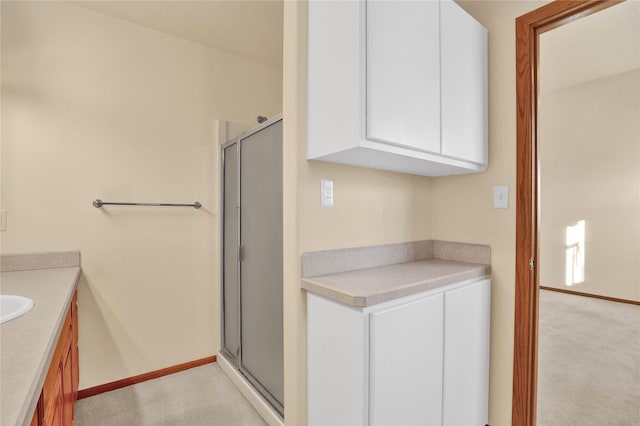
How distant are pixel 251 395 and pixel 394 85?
1860 millimetres

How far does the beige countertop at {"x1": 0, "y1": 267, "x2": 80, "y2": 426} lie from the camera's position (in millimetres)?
544

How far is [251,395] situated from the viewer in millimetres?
1873

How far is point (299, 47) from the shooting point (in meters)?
1.35

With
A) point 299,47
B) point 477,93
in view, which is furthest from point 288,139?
point 477,93

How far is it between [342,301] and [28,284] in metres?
1.44

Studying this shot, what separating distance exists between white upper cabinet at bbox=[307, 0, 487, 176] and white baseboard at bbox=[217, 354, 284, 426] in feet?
4.50

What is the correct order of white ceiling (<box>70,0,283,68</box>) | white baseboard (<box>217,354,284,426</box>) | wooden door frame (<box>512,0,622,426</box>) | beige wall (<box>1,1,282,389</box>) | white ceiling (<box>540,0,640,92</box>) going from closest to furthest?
wooden door frame (<box>512,0,622,426</box>) → white baseboard (<box>217,354,284,426</box>) → beige wall (<box>1,1,282,389</box>) → white ceiling (<box>70,0,283,68</box>) → white ceiling (<box>540,0,640,92</box>)

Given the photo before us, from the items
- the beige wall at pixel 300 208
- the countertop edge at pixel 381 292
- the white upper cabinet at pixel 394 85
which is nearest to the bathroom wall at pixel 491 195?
the white upper cabinet at pixel 394 85

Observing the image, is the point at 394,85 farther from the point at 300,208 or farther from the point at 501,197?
the point at 501,197

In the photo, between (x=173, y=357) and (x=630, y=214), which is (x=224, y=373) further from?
(x=630, y=214)

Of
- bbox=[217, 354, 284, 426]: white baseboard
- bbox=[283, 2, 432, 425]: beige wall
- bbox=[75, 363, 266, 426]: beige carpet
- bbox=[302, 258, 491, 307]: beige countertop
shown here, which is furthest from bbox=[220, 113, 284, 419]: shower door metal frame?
bbox=[302, 258, 491, 307]: beige countertop

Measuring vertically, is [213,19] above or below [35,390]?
above

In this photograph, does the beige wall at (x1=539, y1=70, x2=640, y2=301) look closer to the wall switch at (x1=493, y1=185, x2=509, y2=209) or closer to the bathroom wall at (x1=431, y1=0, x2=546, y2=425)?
the bathroom wall at (x1=431, y1=0, x2=546, y2=425)

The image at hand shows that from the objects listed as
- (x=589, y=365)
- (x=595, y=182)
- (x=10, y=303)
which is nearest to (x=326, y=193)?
(x=10, y=303)
